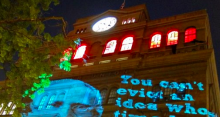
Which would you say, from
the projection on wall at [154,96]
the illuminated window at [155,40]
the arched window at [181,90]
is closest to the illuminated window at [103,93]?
the projection on wall at [154,96]

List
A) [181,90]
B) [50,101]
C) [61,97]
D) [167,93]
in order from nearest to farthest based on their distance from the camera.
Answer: [181,90]
[167,93]
[61,97]
[50,101]

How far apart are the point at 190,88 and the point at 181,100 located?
1.07 m

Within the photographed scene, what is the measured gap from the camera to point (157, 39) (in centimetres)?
2258

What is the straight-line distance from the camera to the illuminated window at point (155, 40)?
22.1 meters

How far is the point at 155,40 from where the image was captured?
2259 cm

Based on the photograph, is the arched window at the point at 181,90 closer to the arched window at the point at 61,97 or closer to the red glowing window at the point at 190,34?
the red glowing window at the point at 190,34

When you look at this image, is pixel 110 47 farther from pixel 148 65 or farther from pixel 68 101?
pixel 68 101

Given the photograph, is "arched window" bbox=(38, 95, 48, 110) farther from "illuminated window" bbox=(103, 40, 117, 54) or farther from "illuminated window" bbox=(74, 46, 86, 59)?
"illuminated window" bbox=(103, 40, 117, 54)

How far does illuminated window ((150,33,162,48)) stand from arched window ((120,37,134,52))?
184 cm

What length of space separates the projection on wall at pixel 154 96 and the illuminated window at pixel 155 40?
363 cm

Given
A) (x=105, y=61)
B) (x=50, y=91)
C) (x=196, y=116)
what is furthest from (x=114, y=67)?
(x=196, y=116)

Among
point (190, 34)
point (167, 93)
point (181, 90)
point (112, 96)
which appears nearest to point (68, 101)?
point (112, 96)

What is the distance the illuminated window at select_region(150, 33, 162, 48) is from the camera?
72.4ft

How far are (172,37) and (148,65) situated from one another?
354cm
